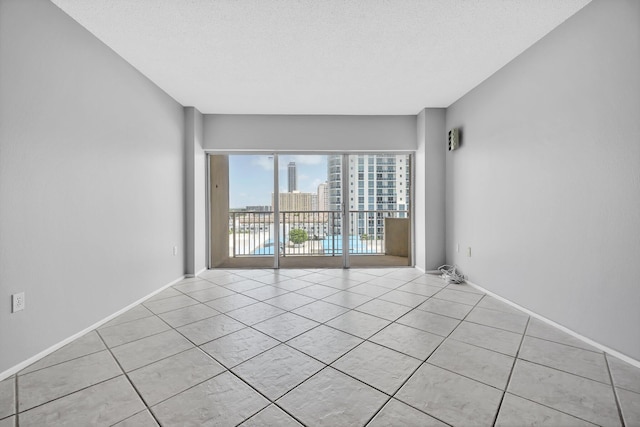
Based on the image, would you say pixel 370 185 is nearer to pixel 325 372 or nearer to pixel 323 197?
pixel 323 197

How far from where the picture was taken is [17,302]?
157 centimetres

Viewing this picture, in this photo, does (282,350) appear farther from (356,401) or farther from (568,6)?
(568,6)

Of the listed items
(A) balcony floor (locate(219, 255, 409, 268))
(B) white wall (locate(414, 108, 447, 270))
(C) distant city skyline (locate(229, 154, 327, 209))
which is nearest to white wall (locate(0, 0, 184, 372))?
(C) distant city skyline (locate(229, 154, 327, 209))

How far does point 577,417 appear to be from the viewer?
1.16 metres

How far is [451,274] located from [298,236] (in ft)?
8.85

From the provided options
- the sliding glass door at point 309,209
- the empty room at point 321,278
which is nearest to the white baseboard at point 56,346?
the empty room at point 321,278

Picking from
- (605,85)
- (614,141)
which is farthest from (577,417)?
(605,85)

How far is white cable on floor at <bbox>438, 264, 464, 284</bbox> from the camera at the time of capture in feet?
10.9

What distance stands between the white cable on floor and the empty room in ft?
0.09

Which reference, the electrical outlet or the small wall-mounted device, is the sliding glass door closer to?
the small wall-mounted device

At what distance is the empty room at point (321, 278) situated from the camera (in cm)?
136

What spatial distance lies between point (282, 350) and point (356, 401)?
623 millimetres

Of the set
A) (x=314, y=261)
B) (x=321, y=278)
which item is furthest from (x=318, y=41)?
(x=314, y=261)

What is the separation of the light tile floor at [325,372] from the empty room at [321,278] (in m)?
0.01
